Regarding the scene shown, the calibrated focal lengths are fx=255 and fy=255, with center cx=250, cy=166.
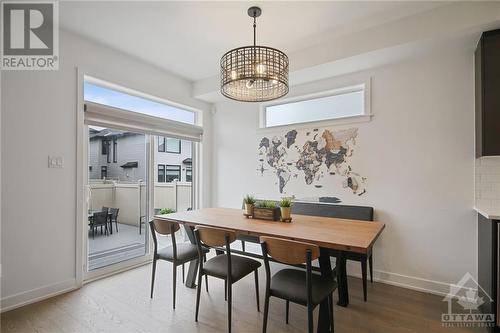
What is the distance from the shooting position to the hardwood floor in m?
2.14

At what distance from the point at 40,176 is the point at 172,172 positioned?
72.1 inches

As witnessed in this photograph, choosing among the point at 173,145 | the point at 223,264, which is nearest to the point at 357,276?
the point at 223,264

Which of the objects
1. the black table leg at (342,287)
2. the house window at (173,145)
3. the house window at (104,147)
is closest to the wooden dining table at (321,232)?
the black table leg at (342,287)

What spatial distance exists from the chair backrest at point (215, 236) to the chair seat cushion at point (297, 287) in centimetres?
47

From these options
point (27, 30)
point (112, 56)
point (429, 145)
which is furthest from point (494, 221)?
point (27, 30)

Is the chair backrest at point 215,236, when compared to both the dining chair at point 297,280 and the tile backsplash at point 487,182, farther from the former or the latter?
the tile backsplash at point 487,182

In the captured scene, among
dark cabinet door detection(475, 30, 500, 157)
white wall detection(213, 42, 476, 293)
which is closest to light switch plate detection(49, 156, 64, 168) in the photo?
white wall detection(213, 42, 476, 293)

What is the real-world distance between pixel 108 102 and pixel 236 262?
2626mm

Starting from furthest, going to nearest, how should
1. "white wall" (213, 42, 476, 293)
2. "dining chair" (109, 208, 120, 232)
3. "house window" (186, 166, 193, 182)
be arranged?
"house window" (186, 166, 193, 182), "dining chair" (109, 208, 120, 232), "white wall" (213, 42, 476, 293)

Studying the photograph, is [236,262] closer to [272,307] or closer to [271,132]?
[272,307]

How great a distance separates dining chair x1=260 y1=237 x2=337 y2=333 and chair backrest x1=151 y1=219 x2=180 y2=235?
1.12m

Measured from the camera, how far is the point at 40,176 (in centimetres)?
264

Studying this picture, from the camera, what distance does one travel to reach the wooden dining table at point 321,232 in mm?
1761

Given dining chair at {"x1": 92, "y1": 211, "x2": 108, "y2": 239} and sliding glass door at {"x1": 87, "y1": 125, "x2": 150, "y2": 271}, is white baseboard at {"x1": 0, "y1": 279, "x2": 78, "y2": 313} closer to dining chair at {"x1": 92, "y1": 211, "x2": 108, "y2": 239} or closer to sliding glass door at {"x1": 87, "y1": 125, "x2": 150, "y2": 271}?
sliding glass door at {"x1": 87, "y1": 125, "x2": 150, "y2": 271}
